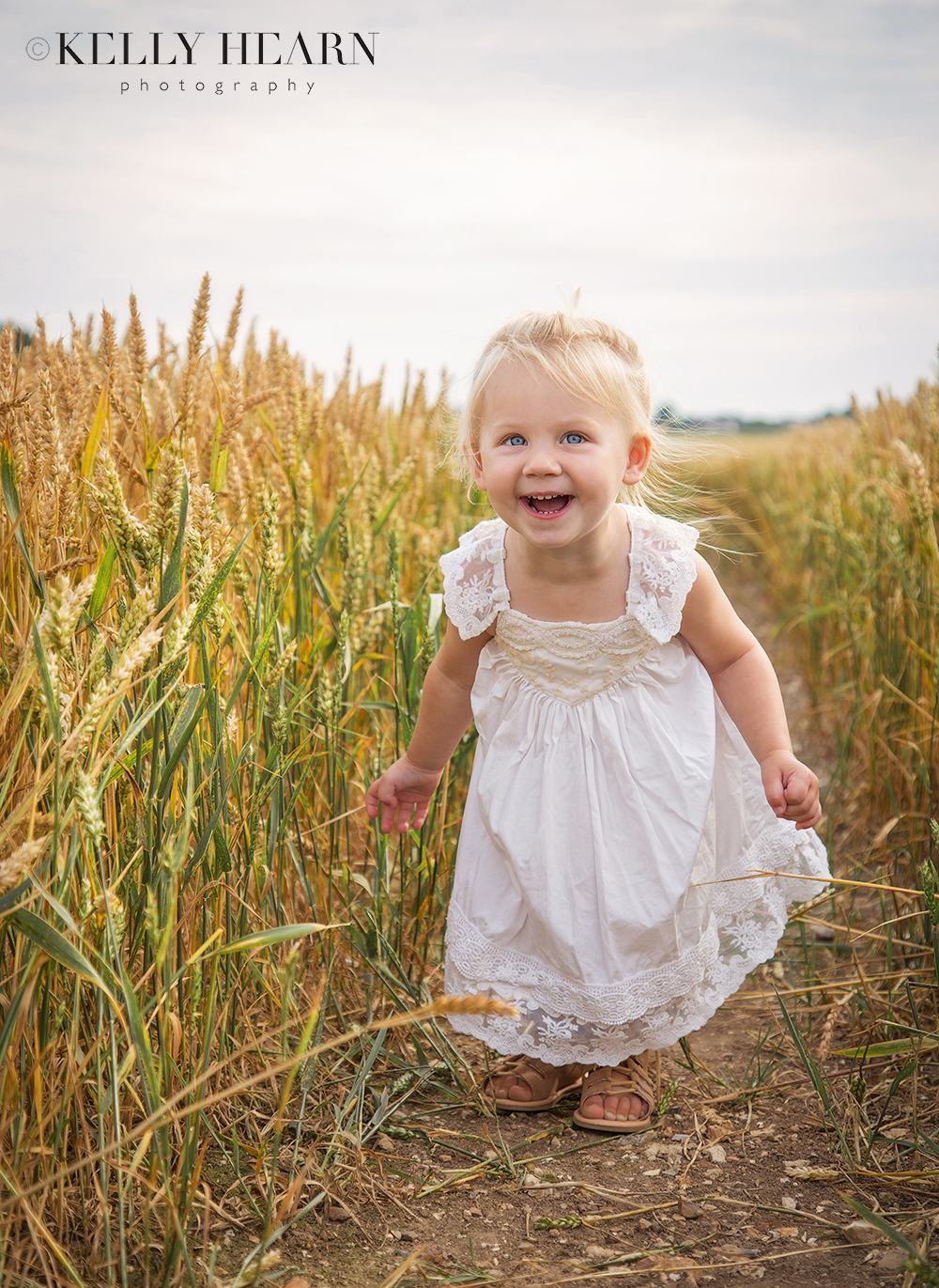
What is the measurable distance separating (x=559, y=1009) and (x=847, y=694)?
2.01 meters

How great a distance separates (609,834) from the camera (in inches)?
59.8

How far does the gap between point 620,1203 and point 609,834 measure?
1.59 ft

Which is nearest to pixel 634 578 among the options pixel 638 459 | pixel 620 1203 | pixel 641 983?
pixel 638 459

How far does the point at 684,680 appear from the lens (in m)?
1.57

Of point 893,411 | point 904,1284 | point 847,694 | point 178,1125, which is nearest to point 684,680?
point 904,1284

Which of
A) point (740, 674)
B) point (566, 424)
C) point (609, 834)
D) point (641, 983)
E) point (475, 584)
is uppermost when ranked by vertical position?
point (566, 424)

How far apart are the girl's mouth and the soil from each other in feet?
2.83

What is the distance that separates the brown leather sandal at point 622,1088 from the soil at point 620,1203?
19mm

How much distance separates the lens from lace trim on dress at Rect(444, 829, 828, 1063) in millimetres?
1511

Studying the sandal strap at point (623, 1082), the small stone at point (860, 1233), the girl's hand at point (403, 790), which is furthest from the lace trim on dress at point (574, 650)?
the small stone at point (860, 1233)

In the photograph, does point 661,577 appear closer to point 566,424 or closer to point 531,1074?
point 566,424

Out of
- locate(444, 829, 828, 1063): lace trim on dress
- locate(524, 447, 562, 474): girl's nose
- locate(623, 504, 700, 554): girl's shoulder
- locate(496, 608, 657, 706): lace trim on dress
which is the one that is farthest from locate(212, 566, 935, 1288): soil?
locate(524, 447, 562, 474): girl's nose

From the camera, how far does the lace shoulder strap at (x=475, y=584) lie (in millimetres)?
1579

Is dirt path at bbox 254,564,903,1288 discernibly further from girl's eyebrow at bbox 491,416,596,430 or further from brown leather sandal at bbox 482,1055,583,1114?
girl's eyebrow at bbox 491,416,596,430
